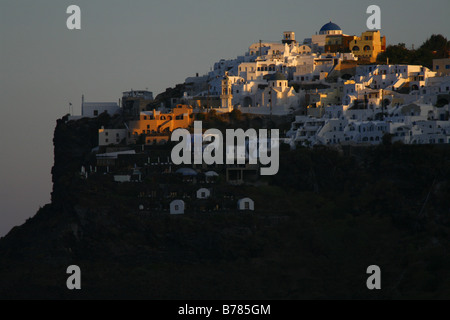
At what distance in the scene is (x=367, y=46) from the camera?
463ft

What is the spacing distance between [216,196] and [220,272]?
28.7ft

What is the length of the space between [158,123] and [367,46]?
86.0ft

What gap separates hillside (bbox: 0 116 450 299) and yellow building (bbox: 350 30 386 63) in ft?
92.3

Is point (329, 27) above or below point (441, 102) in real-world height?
above

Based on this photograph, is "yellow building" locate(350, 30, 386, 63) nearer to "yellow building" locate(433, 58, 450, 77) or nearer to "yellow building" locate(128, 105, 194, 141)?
"yellow building" locate(433, 58, 450, 77)

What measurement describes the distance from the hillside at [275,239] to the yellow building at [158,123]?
9646mm

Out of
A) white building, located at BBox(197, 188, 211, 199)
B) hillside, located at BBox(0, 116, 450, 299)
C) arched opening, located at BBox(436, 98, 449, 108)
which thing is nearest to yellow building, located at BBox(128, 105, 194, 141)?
hillside, located at BBox(0, 116, 450, 299)

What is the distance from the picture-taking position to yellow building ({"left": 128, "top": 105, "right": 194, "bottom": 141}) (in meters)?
124

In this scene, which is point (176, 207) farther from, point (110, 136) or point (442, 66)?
point (442, 66)

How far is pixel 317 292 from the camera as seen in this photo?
326 ft

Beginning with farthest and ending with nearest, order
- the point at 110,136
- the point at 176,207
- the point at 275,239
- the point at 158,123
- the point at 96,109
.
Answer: the point at 96,109 → the point at 110,136 → the point at 158,123 → the point at 176,207 → the point at 275,239

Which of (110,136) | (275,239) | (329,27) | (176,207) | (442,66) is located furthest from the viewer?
(329,27)

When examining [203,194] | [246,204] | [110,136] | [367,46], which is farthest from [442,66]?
[203,194]
